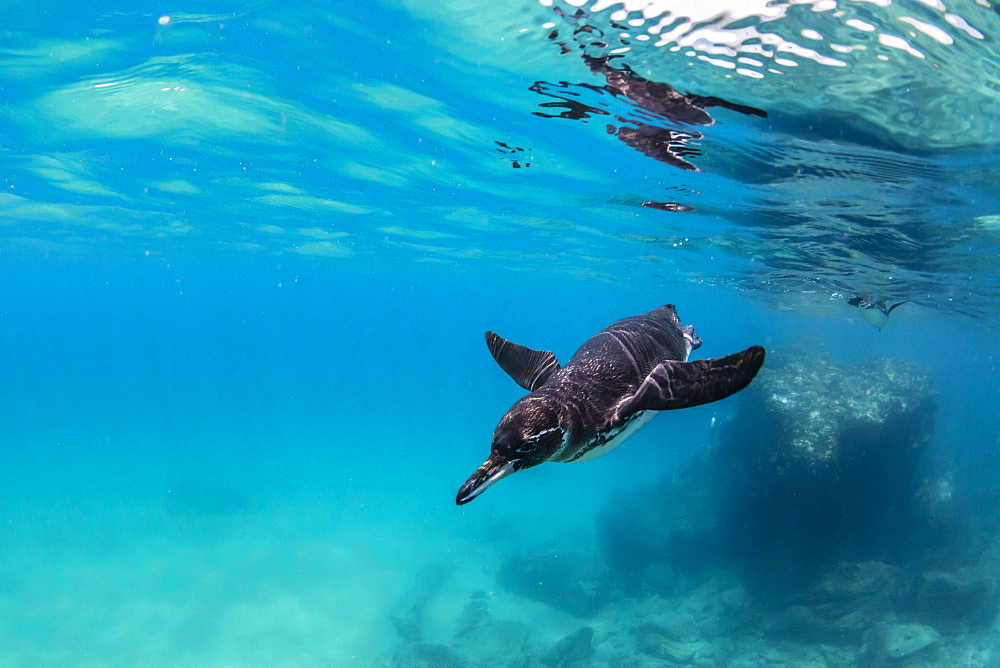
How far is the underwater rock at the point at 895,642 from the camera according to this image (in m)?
12.3

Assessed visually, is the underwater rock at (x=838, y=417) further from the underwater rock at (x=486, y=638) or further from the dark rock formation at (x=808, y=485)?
the underwater rock at (x=486, y=638)

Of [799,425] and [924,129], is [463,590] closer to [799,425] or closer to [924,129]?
[799,425]

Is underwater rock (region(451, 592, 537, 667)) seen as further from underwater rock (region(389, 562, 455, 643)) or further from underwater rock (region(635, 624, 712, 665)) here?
underwater rock (region(635, 624, 712, 665))

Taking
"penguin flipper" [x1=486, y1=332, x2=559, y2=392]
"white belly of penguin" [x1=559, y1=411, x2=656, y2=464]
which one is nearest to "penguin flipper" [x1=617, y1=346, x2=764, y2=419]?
"white belly of penguin" [x1=559, y1=411, x2=656, y2=464]

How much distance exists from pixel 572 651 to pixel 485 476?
12.8m

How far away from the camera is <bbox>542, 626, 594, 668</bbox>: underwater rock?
12961 millimetres

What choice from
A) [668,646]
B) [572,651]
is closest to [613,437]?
[572,651]

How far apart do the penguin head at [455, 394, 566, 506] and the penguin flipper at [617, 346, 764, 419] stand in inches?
16.3

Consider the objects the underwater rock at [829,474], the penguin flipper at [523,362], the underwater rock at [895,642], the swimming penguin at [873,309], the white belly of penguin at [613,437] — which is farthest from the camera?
the swimming penguin at [873,309]

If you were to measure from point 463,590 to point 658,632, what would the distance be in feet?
22.1

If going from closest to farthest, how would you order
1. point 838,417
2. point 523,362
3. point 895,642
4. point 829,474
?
point 523,362 → point 895,642 → point 829,474 → point 838,417

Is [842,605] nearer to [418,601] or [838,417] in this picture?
[838,417]

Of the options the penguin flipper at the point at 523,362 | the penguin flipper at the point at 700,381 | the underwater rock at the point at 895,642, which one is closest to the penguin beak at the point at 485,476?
the penguin flipper at the point at 700,381

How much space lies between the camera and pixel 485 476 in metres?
2.46
